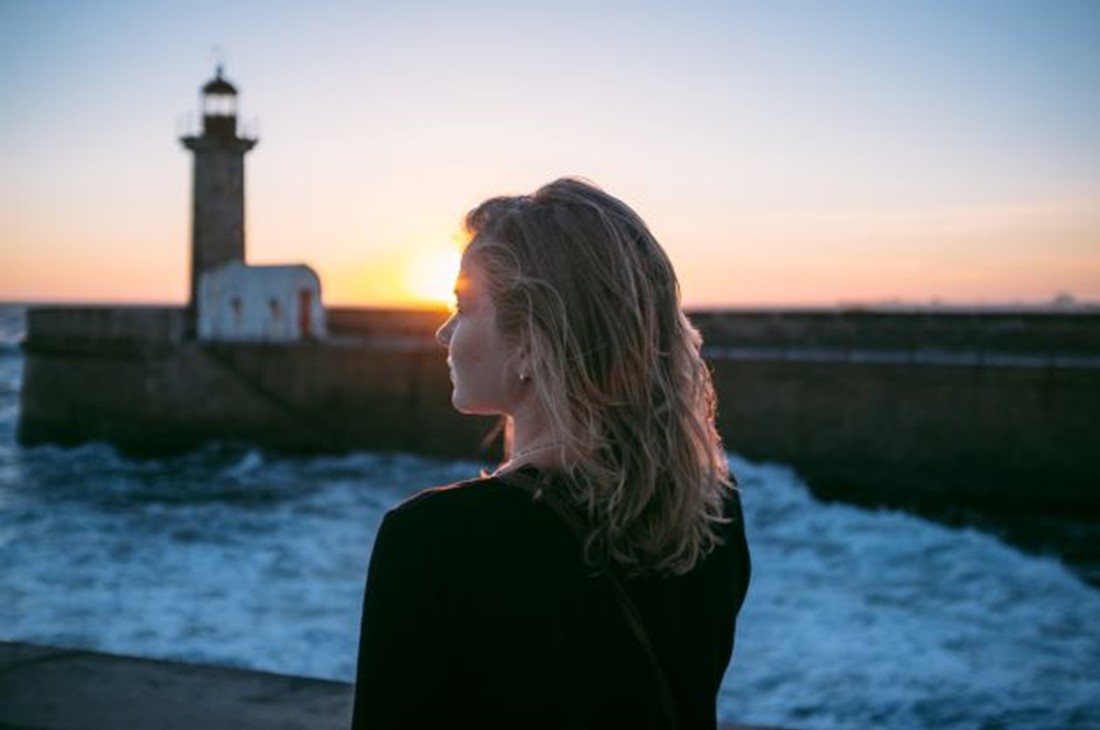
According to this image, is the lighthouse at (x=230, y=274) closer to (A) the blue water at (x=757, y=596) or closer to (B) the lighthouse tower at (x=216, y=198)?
(B) the lighthouse tower at (x=216, y=198)

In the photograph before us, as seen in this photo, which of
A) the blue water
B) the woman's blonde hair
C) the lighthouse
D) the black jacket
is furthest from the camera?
the lighthouse

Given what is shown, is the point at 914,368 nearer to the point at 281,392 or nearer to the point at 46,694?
the point at 281,392

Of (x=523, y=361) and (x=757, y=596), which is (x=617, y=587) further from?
(x=757, y=596)

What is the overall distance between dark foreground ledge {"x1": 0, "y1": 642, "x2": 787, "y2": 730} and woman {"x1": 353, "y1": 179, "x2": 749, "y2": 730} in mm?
1274

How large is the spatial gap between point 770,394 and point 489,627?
1647cm

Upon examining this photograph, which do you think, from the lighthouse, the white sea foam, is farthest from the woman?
the lighthouse

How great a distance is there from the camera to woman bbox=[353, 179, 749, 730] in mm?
868

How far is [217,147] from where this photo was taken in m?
23.2

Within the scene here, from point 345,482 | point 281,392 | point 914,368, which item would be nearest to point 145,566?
point 345,482

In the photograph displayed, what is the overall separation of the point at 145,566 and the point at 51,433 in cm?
1243

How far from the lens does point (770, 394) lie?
16953 millimetres

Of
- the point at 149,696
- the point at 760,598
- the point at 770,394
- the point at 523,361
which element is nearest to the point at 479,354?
the point at 523,361

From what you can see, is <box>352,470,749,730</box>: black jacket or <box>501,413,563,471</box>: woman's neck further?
<box>501,413,563,471</box>: woman's neck

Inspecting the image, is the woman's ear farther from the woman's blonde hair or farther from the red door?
the red door
